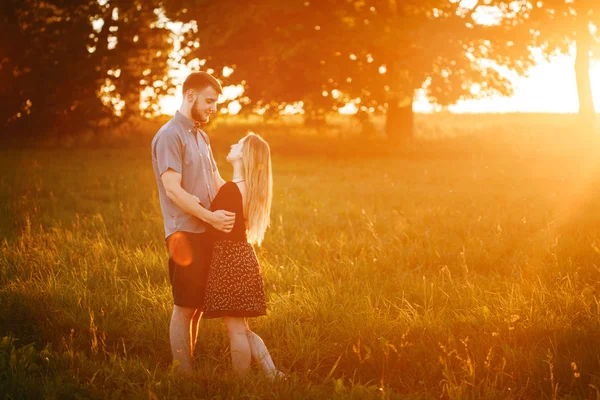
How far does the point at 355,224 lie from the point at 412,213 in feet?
3.75

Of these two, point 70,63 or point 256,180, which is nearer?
point 256,180

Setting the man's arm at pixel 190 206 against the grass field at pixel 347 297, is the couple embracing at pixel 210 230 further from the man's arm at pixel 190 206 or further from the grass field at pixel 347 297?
the grass field at pixel 347 297

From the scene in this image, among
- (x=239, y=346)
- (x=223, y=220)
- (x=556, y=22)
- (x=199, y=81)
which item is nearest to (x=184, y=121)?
(x=199, y=81)

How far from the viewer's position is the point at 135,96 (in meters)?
23.4

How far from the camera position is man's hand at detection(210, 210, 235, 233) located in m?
3.71

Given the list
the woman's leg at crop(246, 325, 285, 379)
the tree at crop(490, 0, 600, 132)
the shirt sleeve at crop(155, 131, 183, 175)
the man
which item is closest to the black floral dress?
the man

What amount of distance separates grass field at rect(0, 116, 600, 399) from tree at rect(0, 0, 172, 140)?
475 inches

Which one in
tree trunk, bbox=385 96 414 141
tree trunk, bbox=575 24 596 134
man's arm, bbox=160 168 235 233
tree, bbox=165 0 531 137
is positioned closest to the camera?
man's arm, bbox=160 168 235 233

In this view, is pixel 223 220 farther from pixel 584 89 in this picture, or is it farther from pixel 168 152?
pixel 584 89

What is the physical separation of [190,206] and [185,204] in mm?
38

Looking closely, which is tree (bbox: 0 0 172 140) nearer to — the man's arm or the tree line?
the tree line

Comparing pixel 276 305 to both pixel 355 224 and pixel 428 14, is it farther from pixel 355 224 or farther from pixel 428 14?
pixel 428 14

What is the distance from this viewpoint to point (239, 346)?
3.82m

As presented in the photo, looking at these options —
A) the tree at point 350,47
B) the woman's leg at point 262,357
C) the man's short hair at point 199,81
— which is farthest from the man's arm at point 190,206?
the tree at point 350,47
